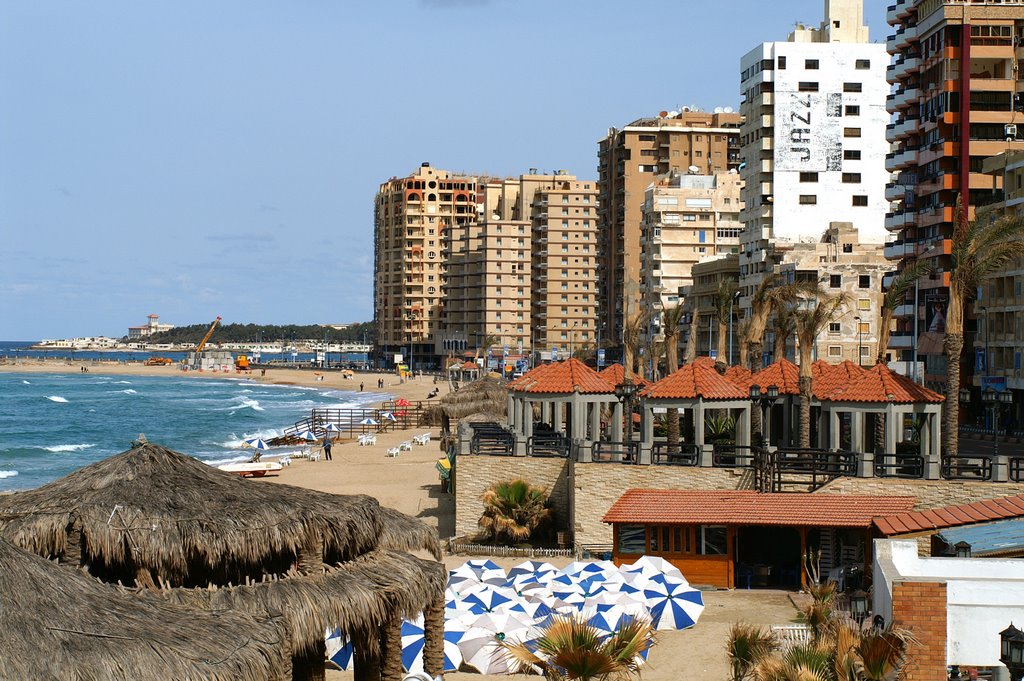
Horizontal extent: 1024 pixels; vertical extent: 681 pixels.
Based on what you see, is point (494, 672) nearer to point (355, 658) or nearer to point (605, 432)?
point (355, 658)

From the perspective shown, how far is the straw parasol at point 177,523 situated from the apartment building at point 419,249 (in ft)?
532

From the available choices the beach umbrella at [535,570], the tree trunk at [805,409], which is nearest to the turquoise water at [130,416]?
Answer: the tree trunk at [805,409]

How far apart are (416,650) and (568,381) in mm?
15219

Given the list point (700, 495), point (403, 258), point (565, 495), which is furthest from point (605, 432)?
point (403, 258)

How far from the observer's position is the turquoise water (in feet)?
223

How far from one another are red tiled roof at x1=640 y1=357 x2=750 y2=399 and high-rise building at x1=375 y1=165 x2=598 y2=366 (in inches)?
4266

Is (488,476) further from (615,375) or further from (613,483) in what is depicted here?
(615,375)

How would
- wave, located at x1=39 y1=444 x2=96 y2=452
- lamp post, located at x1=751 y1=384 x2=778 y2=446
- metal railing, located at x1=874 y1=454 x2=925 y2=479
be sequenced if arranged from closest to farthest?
metal railing, located at x1=874 y1=454 x2=925 y2=479 → lamp post, located at x1=751 y1=384 x2=778 y2=446 → wave, located at x1=39 y1=444 x2=96 y2=452

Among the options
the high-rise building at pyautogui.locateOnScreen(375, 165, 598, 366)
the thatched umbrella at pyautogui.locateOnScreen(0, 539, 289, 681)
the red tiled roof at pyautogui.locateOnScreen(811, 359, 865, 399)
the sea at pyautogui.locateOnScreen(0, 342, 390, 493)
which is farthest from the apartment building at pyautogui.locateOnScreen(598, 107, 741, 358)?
the thatched umbrella at pyautogui.locateOnScreen(0, 539, 289, 681)

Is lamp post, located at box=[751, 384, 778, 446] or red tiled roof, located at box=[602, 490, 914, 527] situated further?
lamp post, located at box=[751, 384, 778, 446]

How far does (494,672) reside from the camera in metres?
18.8

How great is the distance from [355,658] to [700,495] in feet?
38.8

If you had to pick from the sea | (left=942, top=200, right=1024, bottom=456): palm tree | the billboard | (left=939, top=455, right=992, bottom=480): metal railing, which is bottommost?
the sea

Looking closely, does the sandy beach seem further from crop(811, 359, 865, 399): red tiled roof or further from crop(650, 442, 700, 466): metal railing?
crop(811, 359, 865, 399): red tiled roof
